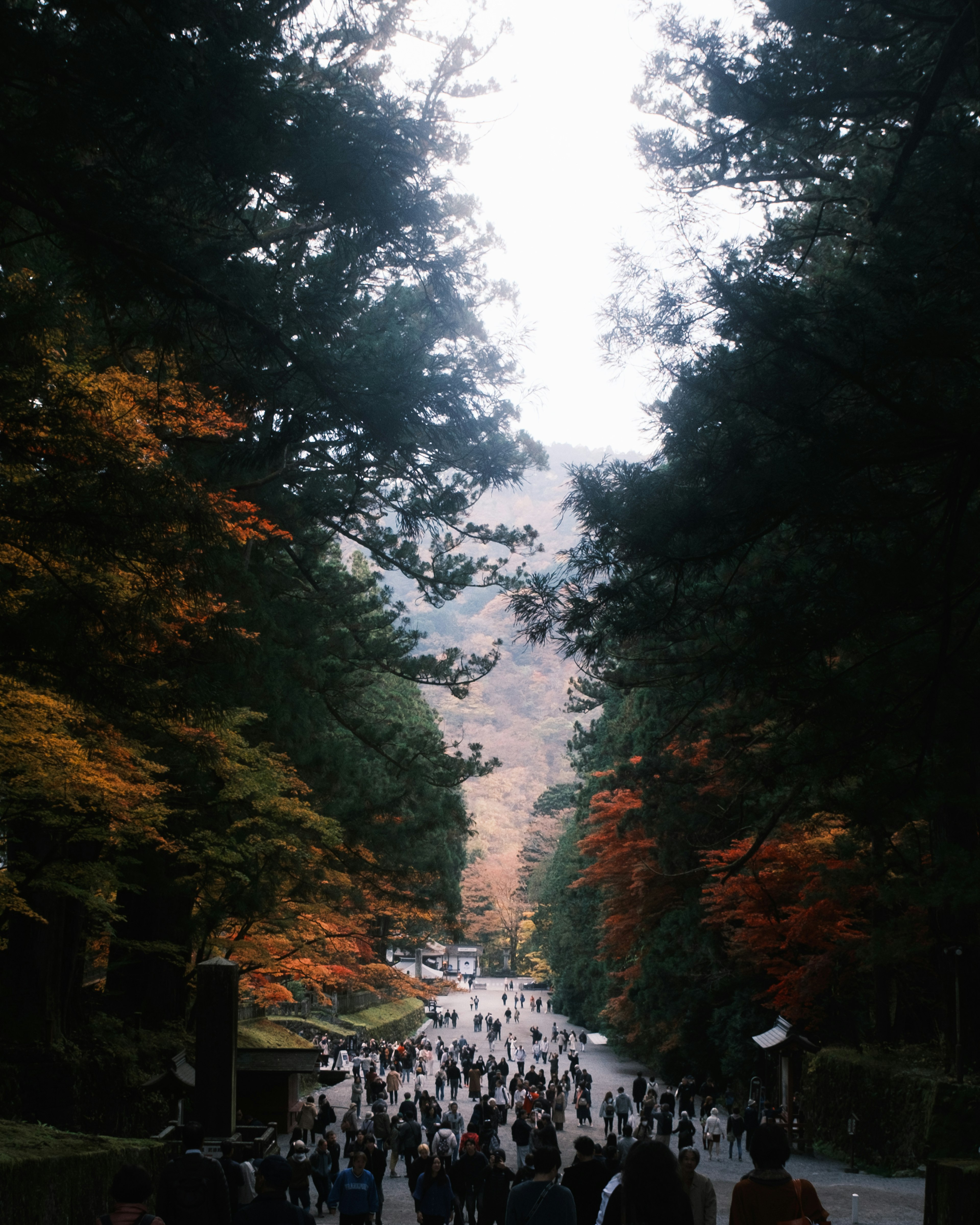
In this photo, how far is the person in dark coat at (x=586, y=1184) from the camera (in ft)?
20.7

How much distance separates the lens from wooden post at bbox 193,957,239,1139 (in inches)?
464

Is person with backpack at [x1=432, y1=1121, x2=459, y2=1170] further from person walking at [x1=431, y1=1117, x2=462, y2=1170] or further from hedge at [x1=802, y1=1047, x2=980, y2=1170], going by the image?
hedge at [x1=802, y1=1047, x2=980, y2=1170]

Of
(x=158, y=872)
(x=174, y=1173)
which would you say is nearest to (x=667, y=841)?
(x=158, y=872)

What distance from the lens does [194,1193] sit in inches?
244

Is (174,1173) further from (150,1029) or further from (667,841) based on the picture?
(667,841)

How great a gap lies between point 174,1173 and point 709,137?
817cm

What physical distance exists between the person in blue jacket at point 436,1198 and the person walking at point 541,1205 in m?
5.33

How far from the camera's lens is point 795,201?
895cm

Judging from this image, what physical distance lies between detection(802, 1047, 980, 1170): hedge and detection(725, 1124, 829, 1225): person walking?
10789 millimetres

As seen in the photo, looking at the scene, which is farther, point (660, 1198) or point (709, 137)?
point (709, 137)

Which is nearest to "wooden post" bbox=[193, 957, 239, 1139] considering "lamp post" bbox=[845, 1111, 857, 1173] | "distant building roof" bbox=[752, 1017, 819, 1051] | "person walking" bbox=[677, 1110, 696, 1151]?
"person walking" bbox=[677, 1110, 696, 1151]

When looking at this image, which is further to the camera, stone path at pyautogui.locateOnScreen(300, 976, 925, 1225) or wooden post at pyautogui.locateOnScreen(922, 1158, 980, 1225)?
stone path at pyautogui.locateOnScreen(300, 976, 925, 1225)

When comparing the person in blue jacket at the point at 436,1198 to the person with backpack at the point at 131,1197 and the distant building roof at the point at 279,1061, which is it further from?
the distant building roof at the point at 279,1061

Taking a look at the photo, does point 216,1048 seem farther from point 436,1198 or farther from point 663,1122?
point 663,1122
